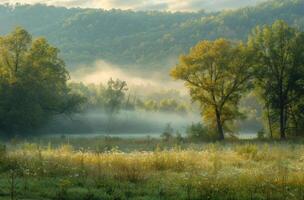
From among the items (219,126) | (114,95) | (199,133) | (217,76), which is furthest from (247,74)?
(114,95)

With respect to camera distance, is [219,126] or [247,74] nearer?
[219,126]

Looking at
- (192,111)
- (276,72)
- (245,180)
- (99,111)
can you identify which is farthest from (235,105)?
(192,111)

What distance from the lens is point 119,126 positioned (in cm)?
11819

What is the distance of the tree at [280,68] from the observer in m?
64.5

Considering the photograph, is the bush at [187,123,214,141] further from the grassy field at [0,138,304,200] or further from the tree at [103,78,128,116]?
the tree at [103,78,128,116]

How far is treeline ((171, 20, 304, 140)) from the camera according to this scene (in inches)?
2547

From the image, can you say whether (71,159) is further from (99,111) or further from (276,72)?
(99,111)

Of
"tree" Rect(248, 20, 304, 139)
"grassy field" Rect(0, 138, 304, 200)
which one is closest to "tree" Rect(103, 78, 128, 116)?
"tree" Rect(248, 20, 304, 139)

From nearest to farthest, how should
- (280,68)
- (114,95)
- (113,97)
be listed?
1. (280,68)
2. (113,97)
3. (114,95)

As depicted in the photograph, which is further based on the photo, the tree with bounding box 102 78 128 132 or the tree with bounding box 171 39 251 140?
the tree with bounding box 102 78 128 132

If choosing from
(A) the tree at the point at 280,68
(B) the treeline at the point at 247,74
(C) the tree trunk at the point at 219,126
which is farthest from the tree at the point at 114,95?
(A) the tree at the point at 280,68

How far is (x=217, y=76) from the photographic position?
214ft

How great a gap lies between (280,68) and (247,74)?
169 inches

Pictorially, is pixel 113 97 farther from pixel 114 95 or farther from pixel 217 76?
pixel 217 76
